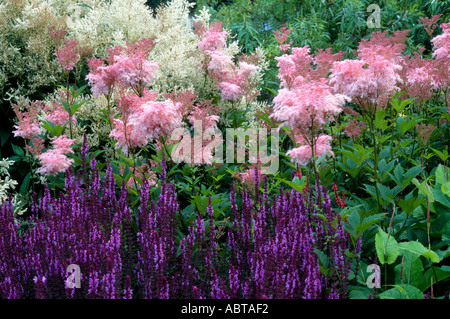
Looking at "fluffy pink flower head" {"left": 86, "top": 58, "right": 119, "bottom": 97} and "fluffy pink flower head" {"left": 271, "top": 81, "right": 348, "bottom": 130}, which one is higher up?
"fluffy pink flower head" {"left": 86, "top": 58, "right": 119, "bottom": 97}

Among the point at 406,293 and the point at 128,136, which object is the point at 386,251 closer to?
the point at 406,293

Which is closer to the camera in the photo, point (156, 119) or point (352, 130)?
point (156, 119)

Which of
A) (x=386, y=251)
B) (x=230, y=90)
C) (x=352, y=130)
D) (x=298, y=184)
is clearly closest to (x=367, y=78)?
(x=298, y=184)

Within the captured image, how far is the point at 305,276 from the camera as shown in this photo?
5.60 ft

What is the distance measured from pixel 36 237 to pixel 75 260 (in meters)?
0.37

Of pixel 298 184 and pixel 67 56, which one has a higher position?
pixel 67 56

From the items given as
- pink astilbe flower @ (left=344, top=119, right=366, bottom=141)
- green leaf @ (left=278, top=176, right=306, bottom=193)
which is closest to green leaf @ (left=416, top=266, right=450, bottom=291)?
green leaf @ (left=278, top=176, right=306, bottom=193)

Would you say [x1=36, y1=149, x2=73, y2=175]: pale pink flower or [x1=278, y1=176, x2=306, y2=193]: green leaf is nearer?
[x1=278, y1=176, x2=306, y2=193]: green leaf

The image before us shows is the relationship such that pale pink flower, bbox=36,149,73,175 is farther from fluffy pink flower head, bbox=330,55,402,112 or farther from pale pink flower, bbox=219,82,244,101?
fluffy pink flower head, bbox=330,55,402,112

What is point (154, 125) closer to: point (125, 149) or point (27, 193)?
point (125, 149)

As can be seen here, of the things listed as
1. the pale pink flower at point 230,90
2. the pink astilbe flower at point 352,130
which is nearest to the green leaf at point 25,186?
the pale pink flower at point 230,90

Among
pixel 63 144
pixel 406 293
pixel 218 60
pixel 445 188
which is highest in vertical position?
pixel 218 60

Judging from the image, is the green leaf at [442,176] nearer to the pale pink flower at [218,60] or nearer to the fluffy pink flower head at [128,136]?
the fluffy pink flower head at [128,136]

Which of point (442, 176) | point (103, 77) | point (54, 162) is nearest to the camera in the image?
point (442, 176)
